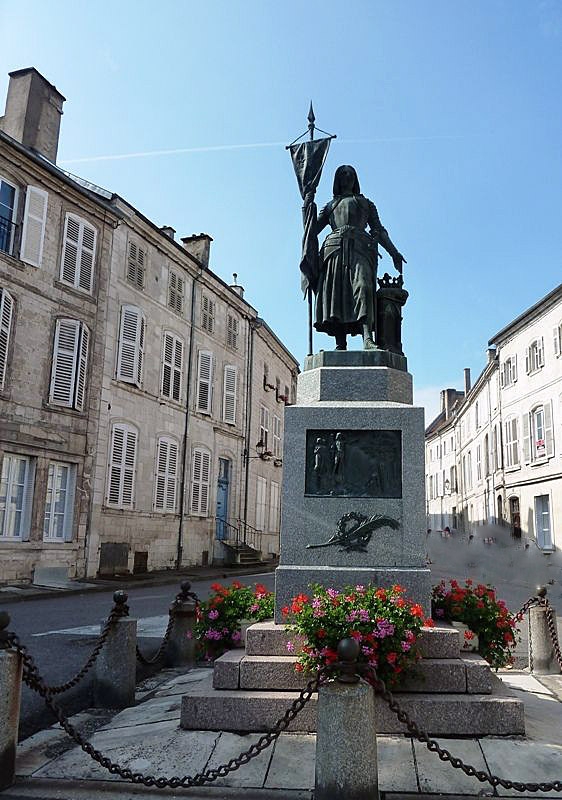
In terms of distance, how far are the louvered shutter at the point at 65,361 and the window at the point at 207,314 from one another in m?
7.12

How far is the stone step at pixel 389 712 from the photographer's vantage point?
4.17 metres

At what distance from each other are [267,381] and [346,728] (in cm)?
2649

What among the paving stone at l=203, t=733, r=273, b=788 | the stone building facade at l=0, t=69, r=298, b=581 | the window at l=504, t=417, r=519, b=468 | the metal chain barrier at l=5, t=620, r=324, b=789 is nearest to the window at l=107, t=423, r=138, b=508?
the stone building facade at l=0, t=69, r=298, b=581

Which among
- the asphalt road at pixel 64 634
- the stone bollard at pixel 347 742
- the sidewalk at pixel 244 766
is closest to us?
the stone bollard at pixel 347 742

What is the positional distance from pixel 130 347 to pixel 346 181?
13633 mm

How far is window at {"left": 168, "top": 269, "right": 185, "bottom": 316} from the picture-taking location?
71.7ft

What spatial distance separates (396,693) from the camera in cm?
436

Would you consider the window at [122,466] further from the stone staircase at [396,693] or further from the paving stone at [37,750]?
the stone staircase at [396,693]

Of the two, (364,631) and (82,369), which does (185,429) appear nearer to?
(82,369)

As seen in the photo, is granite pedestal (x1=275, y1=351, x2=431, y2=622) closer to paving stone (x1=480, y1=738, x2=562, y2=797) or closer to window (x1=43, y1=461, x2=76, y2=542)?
paving stone (x1=480, y1=738, x2=562, y2=797)

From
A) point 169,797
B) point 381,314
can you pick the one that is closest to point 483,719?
point 169,797

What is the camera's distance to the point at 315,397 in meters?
5.80

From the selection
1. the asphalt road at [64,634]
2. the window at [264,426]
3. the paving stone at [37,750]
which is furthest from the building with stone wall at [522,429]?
the paving stone at [37,750]

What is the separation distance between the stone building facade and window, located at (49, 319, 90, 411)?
0.14ft
